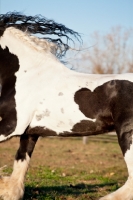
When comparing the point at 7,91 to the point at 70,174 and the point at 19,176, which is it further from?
the point at 70,174

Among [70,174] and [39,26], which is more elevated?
[39,26]

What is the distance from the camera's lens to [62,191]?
24.7 ft

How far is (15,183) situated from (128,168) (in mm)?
1702

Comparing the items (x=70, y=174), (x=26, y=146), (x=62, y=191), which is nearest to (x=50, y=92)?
(x=26, y=146)

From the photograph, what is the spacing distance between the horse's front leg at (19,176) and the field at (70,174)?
25 cm

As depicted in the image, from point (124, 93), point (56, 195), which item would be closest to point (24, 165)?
point (56, 195)

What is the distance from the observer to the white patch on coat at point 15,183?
20.8 ft

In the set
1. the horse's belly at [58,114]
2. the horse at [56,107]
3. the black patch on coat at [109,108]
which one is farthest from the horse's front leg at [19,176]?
the black patch on coat at [109,108]

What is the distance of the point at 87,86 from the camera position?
20.7 feet

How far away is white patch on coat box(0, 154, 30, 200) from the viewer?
634 cm

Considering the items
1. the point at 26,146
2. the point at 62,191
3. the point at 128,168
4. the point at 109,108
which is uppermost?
Answer: the point at 109,108

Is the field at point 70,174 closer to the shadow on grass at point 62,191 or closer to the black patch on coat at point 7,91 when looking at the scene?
the shadow on grass at point 62,191

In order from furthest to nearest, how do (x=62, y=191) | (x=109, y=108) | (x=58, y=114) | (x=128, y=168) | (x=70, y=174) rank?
(x=70, y=174), (x=62, y=191), (x=58, y=114), (x=109, y=108), (x=128, y=168)

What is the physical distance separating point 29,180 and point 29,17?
3217 millimetres
